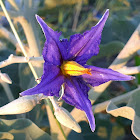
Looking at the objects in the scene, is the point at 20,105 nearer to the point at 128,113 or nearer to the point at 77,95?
the point at 77,95

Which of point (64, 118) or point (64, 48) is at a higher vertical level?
point (64, 48)

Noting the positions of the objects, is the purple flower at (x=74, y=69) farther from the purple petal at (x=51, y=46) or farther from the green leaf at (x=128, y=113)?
the green leaf at (x=128, y=113)

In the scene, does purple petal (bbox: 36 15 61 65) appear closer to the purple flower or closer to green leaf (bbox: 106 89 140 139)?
the purple flower

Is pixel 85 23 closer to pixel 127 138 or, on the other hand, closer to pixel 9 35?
pixel 127 138

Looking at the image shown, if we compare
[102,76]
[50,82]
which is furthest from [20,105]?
[102,76]

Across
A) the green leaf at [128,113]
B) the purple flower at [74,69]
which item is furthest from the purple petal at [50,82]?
the green leaf at [128,113]

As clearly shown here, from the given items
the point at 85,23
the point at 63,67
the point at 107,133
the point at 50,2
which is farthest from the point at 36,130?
the point at 85,23
